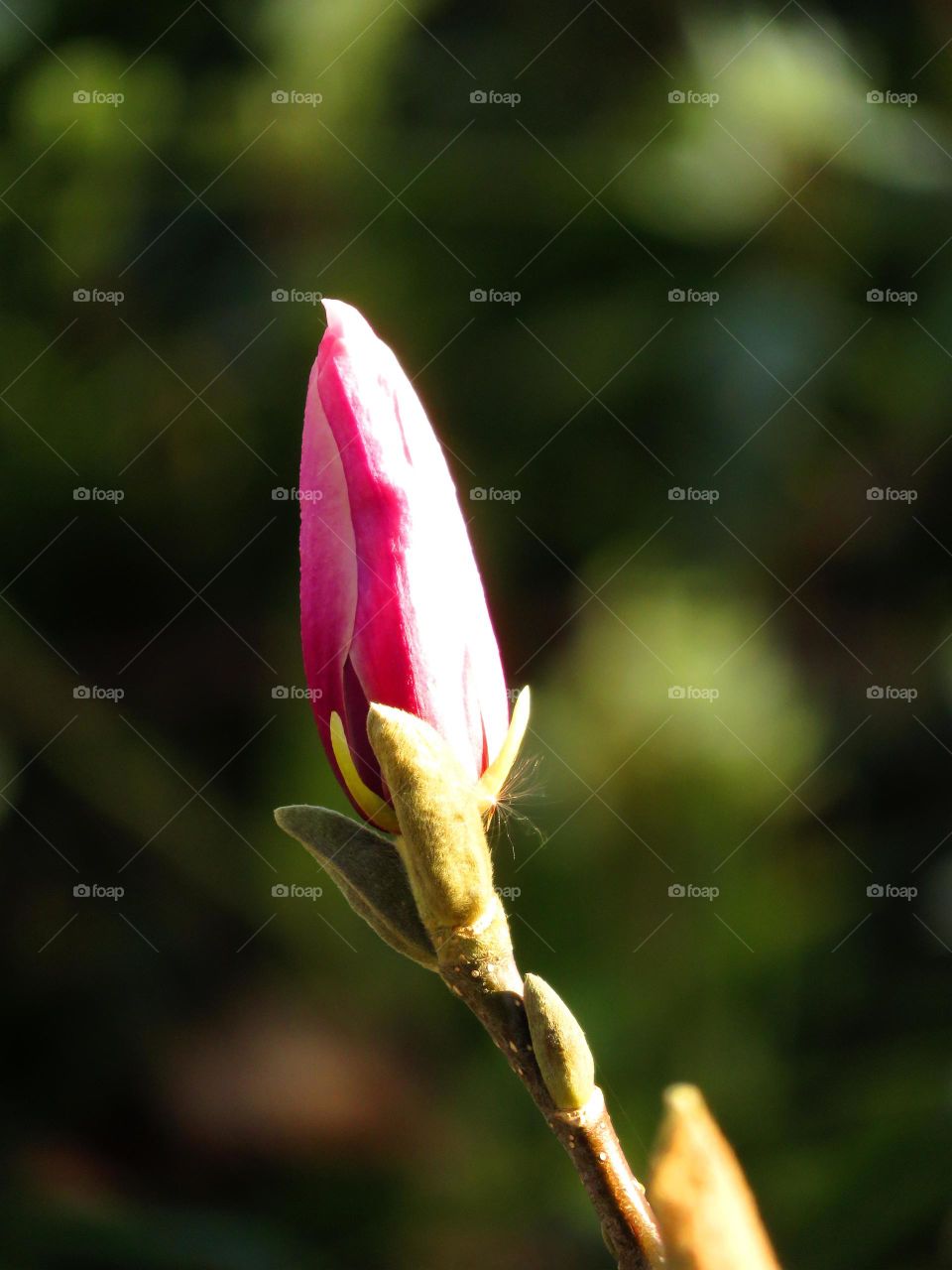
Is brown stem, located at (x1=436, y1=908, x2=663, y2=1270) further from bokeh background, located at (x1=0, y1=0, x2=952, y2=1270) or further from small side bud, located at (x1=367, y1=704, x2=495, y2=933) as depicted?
bokeh background, located at (x1=0, y1=0, x2=952, y2=1270)

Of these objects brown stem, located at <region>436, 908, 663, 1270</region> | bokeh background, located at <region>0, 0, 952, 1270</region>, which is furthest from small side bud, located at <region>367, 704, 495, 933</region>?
bokeh background, located at <region>0, 0, 952, 1270</region>

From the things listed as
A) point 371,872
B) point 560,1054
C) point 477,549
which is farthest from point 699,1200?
point 477,549

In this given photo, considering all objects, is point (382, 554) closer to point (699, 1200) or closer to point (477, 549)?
point (699, 1200)

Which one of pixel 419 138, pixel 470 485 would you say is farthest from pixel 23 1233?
pixel 419 138

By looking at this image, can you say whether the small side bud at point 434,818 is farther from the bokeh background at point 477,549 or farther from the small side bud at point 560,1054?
the bokeh background at point 477,549

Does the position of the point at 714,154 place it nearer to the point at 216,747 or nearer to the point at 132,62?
the point at 132,62

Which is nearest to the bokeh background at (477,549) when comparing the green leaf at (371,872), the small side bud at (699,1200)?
the green leaf at (371,872)
